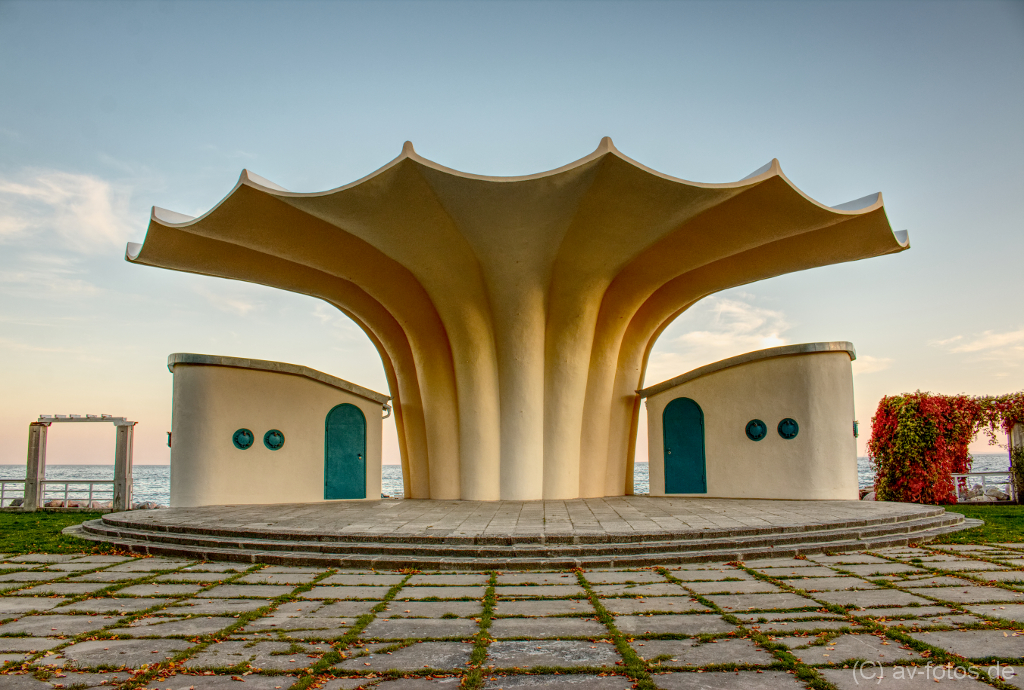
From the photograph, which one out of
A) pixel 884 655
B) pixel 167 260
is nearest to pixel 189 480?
pixel 167 260

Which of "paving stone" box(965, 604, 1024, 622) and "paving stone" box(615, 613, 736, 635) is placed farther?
"paving stone" box(965, 604, 1024, 622)

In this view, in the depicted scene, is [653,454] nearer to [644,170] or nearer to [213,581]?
[644,170]

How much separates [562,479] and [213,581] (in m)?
8.76

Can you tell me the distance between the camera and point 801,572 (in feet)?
23.6

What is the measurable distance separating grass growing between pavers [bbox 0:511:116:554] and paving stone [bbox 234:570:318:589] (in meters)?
3.29

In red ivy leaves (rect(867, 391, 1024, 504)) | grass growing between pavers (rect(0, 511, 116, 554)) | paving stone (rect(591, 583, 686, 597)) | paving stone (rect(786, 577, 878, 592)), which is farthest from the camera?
red ivy leaves (rect(867, 391, 1024, 504))

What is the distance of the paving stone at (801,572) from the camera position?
699 centimetres

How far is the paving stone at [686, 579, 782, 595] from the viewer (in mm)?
6246

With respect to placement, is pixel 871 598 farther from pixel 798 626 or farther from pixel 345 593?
pixel 345 593

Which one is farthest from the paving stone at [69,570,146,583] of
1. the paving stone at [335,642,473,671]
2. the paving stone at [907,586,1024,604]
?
the paving stone at [907,586,1024,604]

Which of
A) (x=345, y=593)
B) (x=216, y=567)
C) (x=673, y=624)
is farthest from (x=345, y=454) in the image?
(x=673, y=624)

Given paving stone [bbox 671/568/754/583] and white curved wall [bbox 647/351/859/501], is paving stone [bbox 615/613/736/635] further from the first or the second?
white curved wall [bbox 647/351/859/501]

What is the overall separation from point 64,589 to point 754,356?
12.7 metres

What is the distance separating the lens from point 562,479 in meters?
14.7
